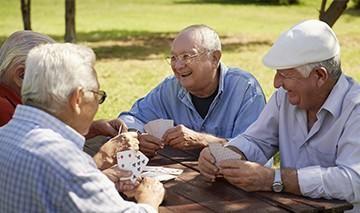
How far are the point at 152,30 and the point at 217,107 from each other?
14.9m

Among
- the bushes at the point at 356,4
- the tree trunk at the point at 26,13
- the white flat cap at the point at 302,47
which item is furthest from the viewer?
the bushes at the point at 356,4

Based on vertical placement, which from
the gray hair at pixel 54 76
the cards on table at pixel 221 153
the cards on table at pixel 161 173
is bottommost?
the cards on table at pixel 161 173

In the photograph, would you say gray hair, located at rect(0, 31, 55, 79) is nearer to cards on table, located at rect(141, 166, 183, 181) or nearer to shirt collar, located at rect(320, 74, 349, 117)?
cards on table, located at rect(141, 166, 183, 181)

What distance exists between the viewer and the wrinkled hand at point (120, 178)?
2990 millimetres

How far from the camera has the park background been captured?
11.9 m

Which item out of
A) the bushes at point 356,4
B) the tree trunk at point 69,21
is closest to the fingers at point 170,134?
the tree trunk at point 69,21

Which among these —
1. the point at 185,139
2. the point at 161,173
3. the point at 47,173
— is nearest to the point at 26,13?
the point at 185,139

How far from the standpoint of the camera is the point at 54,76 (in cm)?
238

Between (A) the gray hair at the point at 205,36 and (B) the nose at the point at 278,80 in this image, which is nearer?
(B) the nose at the point at 278,80

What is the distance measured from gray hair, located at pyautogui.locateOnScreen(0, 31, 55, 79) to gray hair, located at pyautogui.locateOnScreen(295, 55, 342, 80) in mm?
1219

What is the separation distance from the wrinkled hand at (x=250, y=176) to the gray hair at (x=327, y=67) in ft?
1.46

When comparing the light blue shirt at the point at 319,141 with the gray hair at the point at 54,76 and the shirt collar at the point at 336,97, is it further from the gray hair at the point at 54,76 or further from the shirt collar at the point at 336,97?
the gray hair at the point at 54,76

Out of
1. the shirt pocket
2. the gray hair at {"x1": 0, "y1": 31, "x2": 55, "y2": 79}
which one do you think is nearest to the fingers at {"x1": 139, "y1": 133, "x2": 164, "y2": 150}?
the gray hair at {"x1": 0, "y1": 31, "x2": 55, "y2": 79}

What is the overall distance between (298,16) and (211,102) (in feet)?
65.1
